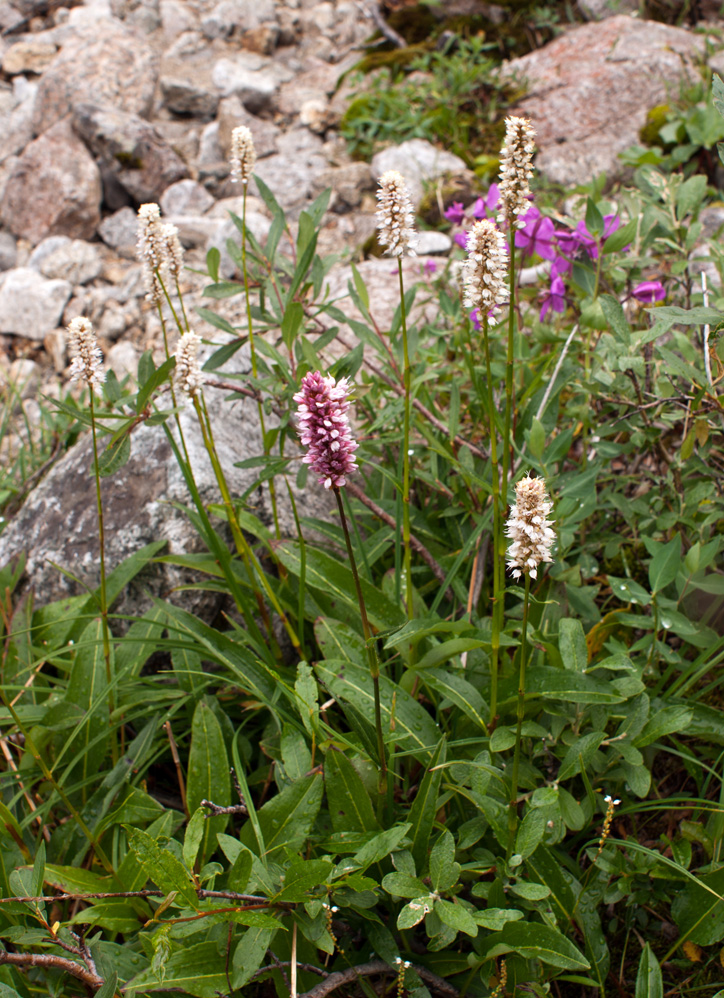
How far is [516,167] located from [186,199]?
5343 mm

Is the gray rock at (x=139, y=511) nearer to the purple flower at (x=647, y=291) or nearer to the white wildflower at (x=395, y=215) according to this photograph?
the white wildflower at (x=395, y=215)

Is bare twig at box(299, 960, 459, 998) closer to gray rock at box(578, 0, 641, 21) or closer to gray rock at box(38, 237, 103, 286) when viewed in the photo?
gray rock at box(38, 237, 103, 286)

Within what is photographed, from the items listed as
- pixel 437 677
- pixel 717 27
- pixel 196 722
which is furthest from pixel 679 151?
pixel 196 722

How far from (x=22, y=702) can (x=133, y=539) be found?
0.56 metres

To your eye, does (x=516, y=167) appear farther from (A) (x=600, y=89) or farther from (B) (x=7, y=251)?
(B) (x=7, y=251)

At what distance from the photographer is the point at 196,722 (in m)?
1.62

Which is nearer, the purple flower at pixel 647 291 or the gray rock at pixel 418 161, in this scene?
the purple flower at pixel 647 291

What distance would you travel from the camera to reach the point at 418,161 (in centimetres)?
458

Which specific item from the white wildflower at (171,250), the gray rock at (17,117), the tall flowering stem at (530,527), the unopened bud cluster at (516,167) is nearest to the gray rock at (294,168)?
the gray rock at (17,117)

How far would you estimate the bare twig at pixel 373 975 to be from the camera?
1.25 m

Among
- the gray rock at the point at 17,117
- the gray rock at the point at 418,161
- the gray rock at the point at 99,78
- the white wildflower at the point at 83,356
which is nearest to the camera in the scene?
the white wildflower at the point at 83,356

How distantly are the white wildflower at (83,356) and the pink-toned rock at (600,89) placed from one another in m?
3.83

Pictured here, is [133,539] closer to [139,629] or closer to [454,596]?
[139,629]

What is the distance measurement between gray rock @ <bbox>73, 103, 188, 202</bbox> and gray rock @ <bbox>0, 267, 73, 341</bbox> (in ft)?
4.42
